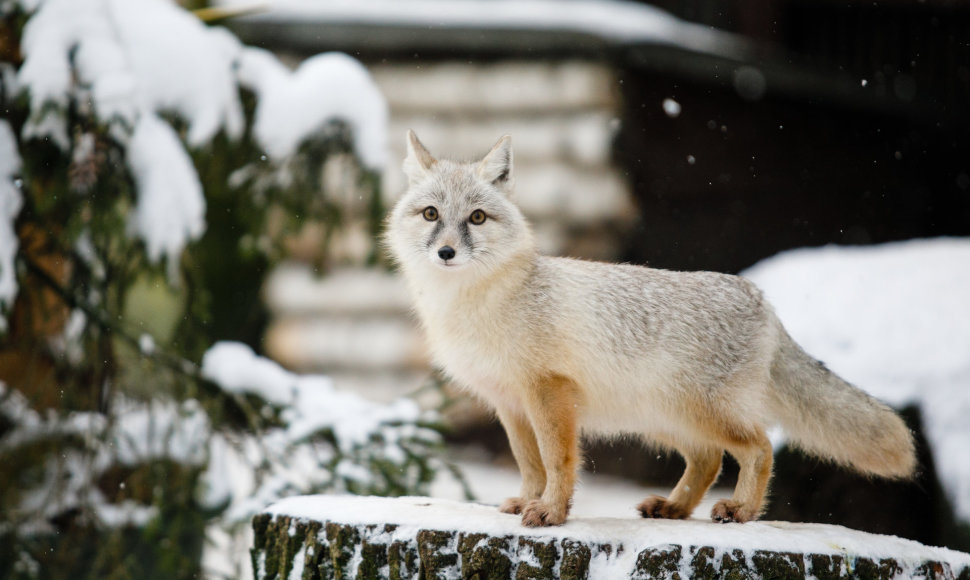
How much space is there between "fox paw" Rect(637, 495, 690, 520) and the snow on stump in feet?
0.97

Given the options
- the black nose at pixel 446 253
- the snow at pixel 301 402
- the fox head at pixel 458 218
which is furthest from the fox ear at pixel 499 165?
the snow at pixel 301 402

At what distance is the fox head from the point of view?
309cm

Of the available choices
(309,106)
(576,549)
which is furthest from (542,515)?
(309,106)

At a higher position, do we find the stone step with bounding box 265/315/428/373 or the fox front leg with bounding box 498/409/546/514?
the fox front leg with bounding box 498/409/546/514

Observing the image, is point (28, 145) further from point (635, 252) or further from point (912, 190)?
point (912, 190)

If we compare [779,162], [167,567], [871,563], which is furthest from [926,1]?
[167,567]

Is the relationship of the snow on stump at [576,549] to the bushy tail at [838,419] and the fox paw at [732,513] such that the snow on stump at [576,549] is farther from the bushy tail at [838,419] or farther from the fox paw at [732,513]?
the bushy tail at [838,419]

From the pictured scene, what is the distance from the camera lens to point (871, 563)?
2.78 m

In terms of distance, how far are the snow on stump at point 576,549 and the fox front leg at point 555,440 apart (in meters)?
0.08

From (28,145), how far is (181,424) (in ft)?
5.09

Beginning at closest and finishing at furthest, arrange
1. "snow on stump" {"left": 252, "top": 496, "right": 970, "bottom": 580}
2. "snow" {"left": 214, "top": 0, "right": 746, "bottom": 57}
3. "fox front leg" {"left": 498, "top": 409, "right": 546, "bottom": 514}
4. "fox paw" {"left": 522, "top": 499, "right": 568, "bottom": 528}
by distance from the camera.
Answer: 1. "snow on stump" {"left": 252, "top": 496, "right": 970, "bottom": 580}
2. "fox paw" {"left": 522, "top": 499, "right": 568, "bottom": 528}
3. "fox front leg" {"left": 498, "top": 409, "right": 546, "bottom": 514}
4. "snow" {"left": 214, "top": 0, "right": 746, "bottom": 57}

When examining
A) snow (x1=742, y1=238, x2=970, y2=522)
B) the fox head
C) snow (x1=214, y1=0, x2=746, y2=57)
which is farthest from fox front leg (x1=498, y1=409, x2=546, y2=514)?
snow (x1=214, y1=0, x2=746, y2=57)

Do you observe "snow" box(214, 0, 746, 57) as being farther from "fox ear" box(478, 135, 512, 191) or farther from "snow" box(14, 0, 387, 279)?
"fox ear" box(478, 135, 512, 191)

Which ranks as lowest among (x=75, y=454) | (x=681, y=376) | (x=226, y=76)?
(x=75, y=454)
